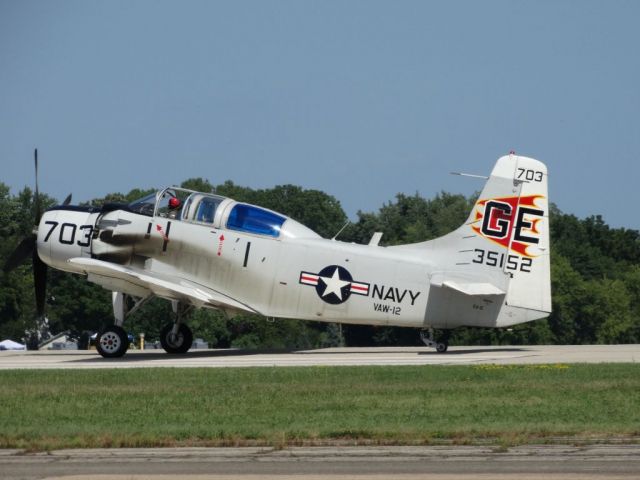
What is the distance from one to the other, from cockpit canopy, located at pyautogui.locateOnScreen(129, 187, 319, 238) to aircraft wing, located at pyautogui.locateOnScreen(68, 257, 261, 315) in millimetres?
1466

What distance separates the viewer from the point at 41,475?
12.8 m

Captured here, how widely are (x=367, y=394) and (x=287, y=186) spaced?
90283 mm

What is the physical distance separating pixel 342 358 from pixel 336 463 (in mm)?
13943

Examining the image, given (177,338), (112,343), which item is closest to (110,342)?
(112,343)

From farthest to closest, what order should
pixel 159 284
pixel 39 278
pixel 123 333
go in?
pixel 39 278 < pixel 123 333 < pixel 159 284

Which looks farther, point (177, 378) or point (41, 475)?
point (177, 378)

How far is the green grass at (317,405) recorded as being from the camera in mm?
15156

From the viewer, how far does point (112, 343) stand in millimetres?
27984

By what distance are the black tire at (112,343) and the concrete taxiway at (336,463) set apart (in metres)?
13.5

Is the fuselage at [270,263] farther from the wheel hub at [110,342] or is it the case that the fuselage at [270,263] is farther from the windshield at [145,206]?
the wheel hub at [110,342]

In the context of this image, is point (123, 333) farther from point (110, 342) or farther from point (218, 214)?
point (218, 214)

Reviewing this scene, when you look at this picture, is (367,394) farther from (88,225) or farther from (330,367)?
(88,225)

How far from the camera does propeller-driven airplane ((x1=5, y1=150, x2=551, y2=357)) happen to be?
2714 centimetres

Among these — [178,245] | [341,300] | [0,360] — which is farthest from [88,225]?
[341,300]
